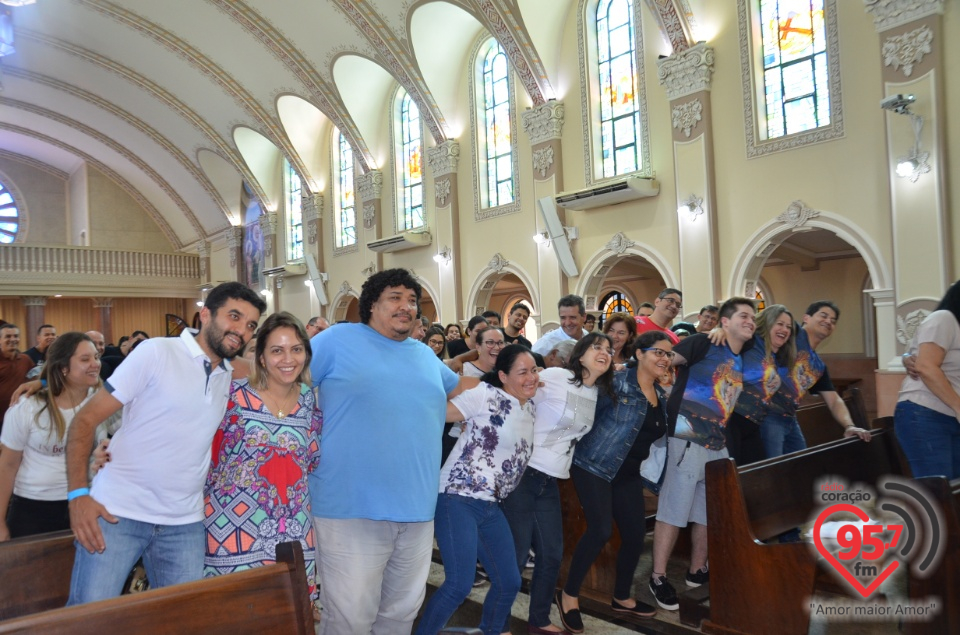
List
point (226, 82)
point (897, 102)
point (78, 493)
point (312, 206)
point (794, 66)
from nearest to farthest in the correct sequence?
point (78, 493), point (897, 102), point (794, 66), point (226, 82), point (312, 206)

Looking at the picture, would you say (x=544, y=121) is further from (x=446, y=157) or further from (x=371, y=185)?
(x=371, y=185)

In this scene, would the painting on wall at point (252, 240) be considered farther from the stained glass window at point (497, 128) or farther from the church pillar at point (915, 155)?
the church pillar at point (915, 155)

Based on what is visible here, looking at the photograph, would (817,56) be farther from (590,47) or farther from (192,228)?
(192,228)

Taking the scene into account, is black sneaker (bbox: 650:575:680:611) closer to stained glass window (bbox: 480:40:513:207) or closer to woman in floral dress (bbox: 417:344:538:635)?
Result: woman in floral dress (bbox: 417:344:538:635)

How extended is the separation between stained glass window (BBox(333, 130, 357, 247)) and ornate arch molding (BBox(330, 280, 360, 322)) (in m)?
1.03

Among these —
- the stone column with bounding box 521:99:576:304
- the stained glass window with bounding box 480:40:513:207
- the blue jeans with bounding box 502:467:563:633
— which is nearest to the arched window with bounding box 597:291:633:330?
the stained glass window with bounding box 480:40:513:207

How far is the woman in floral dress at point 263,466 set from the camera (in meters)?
2.39

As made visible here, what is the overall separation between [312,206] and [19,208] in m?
11.9

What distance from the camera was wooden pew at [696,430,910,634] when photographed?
10.6 feet

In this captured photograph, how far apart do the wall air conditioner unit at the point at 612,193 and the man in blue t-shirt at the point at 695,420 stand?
7.01 m

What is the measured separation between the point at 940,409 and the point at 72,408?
416cm

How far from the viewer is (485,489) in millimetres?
3084

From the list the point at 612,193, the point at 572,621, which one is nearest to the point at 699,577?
the point at 572,621

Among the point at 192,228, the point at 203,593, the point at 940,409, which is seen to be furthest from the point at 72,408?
the point at 192,228
